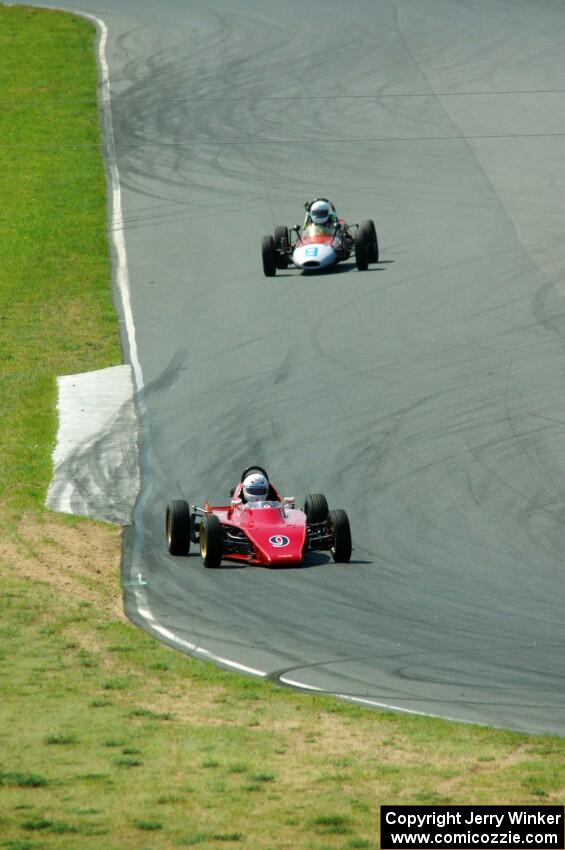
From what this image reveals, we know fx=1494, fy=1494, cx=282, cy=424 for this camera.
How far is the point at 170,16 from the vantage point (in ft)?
189

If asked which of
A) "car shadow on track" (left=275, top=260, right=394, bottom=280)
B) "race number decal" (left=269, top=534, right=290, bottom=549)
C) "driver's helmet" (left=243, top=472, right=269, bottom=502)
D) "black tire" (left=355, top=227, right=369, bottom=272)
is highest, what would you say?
"black tire" (left=355, top=227, right=369, bottom=272)

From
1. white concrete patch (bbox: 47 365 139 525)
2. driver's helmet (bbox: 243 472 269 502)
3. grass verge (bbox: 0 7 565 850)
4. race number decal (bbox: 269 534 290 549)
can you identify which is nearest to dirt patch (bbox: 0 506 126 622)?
grass verge (bbox: 0 7 565 850)

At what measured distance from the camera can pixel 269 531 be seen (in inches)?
795

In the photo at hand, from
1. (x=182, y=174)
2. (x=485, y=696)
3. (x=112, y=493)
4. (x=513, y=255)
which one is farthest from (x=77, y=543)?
(x=182, y=174)

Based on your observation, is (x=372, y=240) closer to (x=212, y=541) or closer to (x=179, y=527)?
(x=179, y=527)

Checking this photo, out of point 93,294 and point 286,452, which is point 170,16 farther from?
point 286,452

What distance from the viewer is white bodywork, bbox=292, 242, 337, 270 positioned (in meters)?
34.2

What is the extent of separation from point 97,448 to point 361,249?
10.6 metres

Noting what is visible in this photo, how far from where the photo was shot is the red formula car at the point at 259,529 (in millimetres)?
19922

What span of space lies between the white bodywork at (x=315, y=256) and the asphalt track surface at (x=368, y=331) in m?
0.44

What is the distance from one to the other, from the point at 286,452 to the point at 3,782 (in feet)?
44.7

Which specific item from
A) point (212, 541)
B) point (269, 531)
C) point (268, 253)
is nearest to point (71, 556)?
Answer: point (212, 541)

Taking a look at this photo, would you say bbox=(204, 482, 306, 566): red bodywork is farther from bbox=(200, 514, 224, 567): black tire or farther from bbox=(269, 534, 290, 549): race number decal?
bbox=(200, 514, 224, 567): black tire

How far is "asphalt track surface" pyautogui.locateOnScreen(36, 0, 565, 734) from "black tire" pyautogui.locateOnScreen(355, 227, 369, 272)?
0.35 meters
